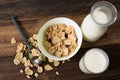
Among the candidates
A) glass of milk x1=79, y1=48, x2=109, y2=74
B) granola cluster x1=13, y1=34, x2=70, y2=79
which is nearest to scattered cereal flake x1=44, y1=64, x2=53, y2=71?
granola cluster x1=13, y1=34, x2=70, y2=79

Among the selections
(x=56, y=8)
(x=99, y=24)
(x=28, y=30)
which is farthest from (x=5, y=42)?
(x=99, y=24)

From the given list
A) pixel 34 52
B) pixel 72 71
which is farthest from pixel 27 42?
pixel 72 71

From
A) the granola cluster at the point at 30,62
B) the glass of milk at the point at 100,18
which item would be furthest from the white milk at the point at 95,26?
the granola cluster at the point at 30,62

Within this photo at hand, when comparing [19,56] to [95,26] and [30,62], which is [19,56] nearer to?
[30,62]

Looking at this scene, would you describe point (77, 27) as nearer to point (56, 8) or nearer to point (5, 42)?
point (56, 8)

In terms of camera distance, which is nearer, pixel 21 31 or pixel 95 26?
pixel 95 26

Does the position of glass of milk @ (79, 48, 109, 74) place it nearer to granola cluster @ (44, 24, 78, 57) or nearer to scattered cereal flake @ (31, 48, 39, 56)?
granola cluster @ (44, 24, 78, 57)
